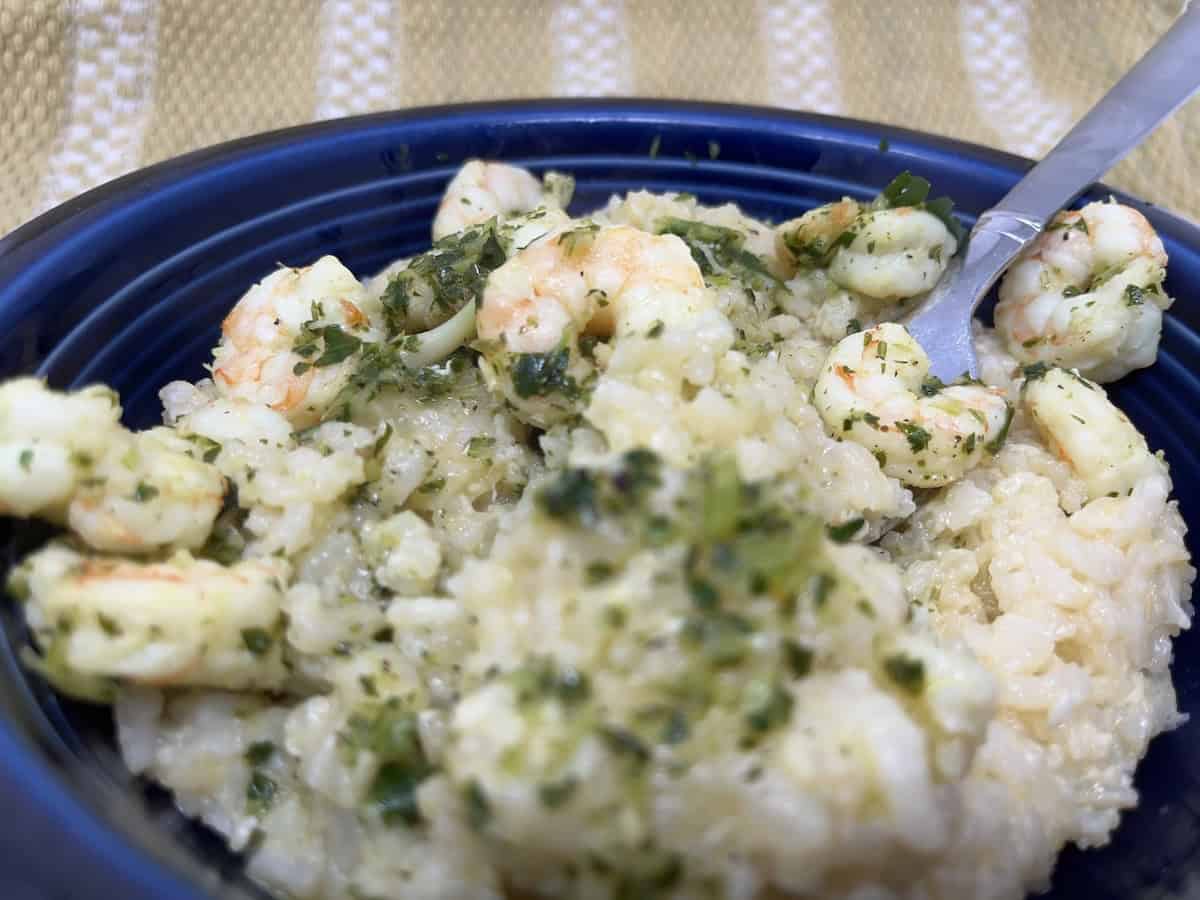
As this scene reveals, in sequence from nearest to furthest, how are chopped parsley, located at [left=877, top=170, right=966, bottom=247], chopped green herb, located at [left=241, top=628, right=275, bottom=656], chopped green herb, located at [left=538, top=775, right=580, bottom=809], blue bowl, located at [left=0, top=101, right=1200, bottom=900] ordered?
1. chopped green herb, located at [left=538, top=775, right=580, bottom=809]
2. blue bowl, located at [left=0, top=101, right=1200, bottom=900]
3. chopped green herb, located at [left=241, top=628, right=275, bottom=656]
4. chopped parsley, located at [left=877, top=170, right=966, bottom=247]

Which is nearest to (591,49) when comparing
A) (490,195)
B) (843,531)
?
(490,195)

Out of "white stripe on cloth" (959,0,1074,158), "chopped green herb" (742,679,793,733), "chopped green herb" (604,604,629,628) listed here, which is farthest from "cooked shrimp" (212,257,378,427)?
"white stripe on cloth" (959,0,1074,158)

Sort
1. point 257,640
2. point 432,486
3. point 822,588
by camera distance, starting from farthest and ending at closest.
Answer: point 432,486, point 257,640, point 822,588

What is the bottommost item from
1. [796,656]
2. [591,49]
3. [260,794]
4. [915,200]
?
[260,794]

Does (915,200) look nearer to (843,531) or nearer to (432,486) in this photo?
(843,531)

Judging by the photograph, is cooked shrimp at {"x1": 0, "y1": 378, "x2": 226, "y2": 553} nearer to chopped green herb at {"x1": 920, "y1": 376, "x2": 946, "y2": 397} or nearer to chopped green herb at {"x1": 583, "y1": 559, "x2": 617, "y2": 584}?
chopped green herb at {"x1": 583, "y1": 559, "x2": 617, "y2": 584}

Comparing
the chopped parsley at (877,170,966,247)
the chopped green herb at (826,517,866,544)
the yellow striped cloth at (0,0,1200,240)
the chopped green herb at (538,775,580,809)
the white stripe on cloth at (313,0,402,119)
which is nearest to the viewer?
the chopped green herb at (538,775,580,809)

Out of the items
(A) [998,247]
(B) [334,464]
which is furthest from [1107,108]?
(B) [334,464]

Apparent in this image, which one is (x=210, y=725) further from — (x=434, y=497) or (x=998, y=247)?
(x=998, y=247)
